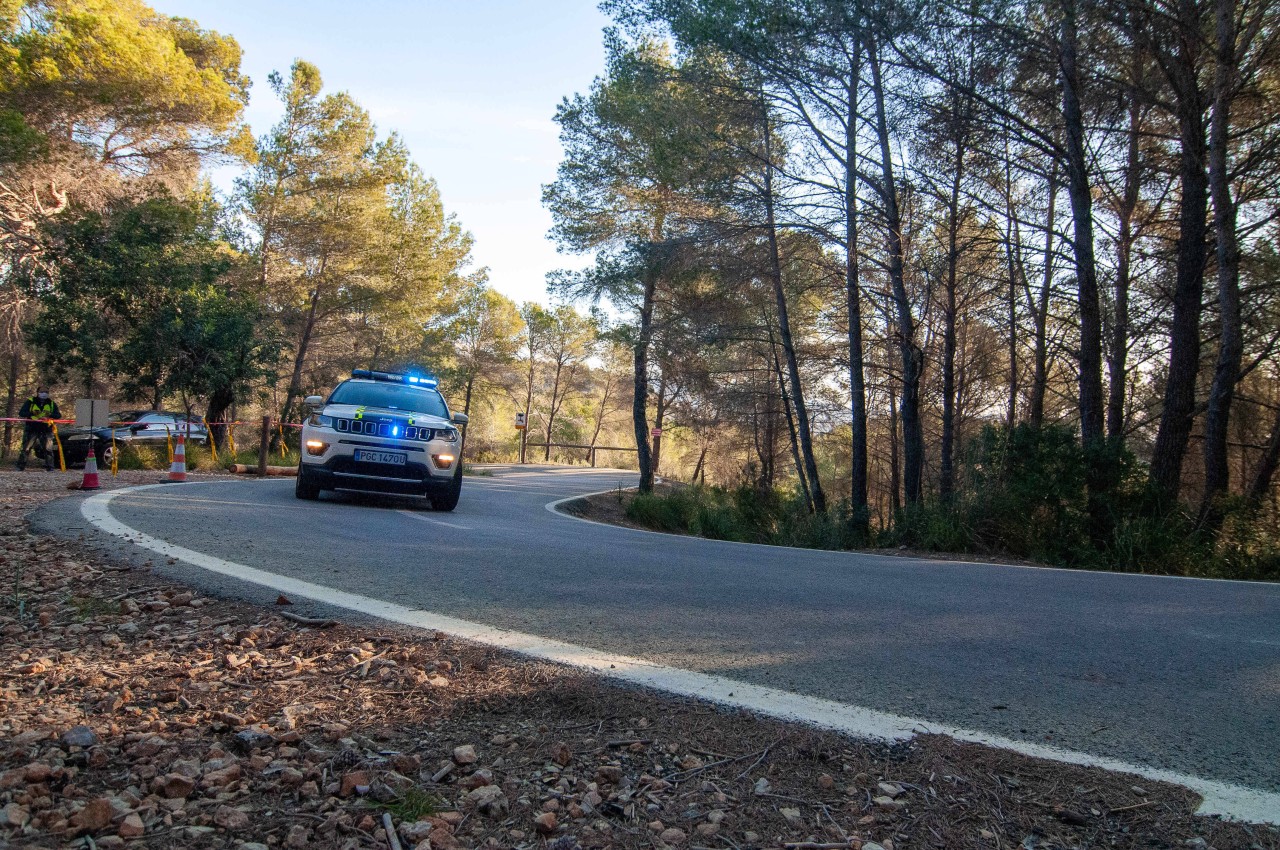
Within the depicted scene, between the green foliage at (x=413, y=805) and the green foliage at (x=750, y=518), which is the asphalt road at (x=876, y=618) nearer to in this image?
the green foliage at (x=413, y=805)

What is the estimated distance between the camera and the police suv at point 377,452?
10438 mm

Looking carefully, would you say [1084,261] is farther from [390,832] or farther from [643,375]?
[643,375]

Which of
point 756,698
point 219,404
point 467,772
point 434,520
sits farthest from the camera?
point 219,404

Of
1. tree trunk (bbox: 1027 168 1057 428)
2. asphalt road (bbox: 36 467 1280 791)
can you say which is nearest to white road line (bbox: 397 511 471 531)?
asphalt road (bbox: 36 467 1280 791)

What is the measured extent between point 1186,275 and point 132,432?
22.7 metres

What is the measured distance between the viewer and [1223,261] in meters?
10.4

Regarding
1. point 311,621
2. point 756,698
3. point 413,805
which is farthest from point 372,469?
point 413,805

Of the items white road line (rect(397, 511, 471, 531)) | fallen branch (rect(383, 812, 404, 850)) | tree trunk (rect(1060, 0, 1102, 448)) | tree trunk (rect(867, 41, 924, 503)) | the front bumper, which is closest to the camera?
fallen branch (rect(383, 812, 404, 850))

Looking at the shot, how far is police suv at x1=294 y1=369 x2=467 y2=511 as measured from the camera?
10.4 meters

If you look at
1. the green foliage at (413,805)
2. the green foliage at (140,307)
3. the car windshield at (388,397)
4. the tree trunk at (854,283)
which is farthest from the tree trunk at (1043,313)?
the green foliage at (140,307)

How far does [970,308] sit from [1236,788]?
18.0 m

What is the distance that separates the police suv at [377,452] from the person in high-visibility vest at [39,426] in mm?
9134

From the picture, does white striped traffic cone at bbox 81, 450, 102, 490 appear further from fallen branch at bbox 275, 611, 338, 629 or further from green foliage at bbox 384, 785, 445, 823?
green foliage at bbox 384, 785, 445, 823

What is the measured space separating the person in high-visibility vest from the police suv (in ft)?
30.0
